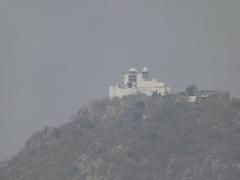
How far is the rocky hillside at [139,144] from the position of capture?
107 metres

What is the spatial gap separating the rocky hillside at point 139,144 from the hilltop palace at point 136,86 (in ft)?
5.51

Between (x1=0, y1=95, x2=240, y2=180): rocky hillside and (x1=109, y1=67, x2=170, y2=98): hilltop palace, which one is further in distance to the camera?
(x1=109, y1=67, x2=170, y2=98): hilltop palace

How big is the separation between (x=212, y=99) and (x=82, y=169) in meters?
17.0

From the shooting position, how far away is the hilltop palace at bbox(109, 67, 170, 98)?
121062mm

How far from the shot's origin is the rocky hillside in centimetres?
10656

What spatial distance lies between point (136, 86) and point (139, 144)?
1164cm

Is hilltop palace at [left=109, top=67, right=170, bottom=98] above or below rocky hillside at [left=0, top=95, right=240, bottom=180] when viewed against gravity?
above

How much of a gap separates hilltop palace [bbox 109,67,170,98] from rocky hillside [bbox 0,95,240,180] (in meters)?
1.68

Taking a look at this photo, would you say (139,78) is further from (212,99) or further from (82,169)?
(82,169)

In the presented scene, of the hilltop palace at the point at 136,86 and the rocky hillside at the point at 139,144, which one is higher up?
the hilltop palace at the point at 136,86

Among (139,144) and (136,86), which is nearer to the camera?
(139,144)

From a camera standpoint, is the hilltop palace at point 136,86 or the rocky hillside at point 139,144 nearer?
the rocky hillside at point 139,144

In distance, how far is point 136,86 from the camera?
399ft

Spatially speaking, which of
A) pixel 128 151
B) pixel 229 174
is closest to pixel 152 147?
pixel 128 151
